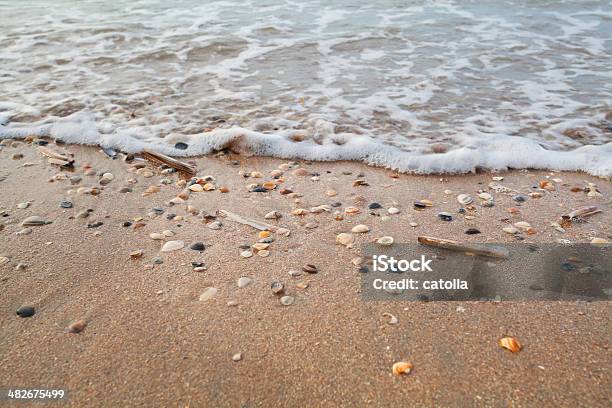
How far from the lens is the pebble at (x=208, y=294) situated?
216 centimetres

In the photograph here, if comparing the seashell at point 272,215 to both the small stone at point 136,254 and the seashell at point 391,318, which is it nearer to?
the small stone at point 136,254

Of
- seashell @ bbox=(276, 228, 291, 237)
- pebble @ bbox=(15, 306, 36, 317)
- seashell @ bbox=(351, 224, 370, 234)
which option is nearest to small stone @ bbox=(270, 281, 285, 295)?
seashell @ bbox=(276, 228, 291, 237)

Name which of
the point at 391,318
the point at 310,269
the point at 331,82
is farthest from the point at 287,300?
the point at 331,82

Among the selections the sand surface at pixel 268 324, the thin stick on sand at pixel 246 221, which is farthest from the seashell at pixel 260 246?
the thin stick on sand at pixel 246 221

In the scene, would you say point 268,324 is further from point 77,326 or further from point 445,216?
point 445,216

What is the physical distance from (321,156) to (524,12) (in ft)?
19.8

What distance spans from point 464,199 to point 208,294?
176cm

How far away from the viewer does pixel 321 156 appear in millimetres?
3584

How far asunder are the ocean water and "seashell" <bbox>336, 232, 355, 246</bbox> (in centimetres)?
101

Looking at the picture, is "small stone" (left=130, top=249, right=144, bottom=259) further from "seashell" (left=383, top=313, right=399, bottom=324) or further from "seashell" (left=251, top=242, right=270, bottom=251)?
"seashell" (left=383, top=313, right=399, bottom=324)

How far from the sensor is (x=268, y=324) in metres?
2.01

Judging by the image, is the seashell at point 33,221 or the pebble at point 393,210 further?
the pebble at point 393,210

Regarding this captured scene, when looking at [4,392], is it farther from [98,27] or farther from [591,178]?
[98,27]

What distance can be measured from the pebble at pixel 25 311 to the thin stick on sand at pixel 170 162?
1.52m
